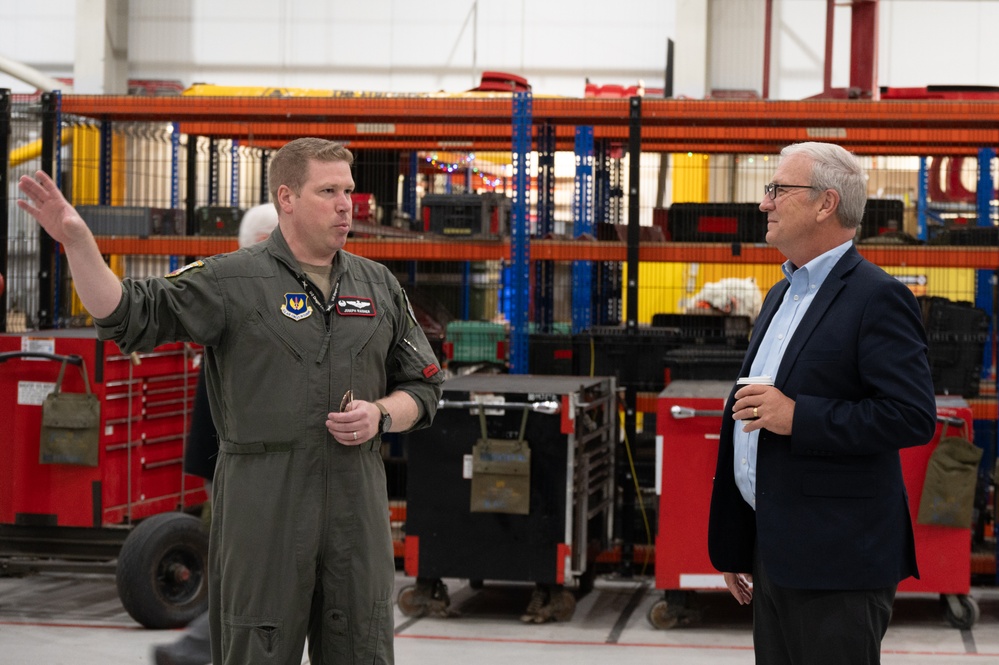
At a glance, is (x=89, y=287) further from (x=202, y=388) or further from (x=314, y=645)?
(x=202, y=388)

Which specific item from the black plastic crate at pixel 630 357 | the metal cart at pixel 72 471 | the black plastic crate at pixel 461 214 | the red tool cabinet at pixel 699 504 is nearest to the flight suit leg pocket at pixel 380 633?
the red tool cabinet at pixel 699 504

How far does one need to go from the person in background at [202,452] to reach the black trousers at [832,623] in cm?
189

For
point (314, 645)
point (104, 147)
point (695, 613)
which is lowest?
point (695, 613)

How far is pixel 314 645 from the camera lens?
2.84 meters

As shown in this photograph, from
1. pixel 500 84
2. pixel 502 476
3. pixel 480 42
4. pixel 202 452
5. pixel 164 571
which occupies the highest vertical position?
pixel 480 42

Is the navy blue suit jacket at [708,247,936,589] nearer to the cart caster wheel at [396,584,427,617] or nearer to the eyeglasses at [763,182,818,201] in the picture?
the eyeglasses at [763,182,818,201]

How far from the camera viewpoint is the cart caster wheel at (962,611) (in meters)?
5.88

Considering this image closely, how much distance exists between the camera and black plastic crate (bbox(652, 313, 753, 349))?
7.40 meters

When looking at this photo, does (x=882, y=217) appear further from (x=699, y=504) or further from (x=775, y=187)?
(x=775, y=187)

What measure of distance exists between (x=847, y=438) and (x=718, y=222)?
4.76m

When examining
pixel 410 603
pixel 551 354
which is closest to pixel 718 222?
pixel 551 354

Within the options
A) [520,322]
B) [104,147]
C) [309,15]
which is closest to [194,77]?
[309,15]

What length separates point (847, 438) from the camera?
99.2 inches

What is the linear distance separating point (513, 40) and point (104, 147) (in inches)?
357
